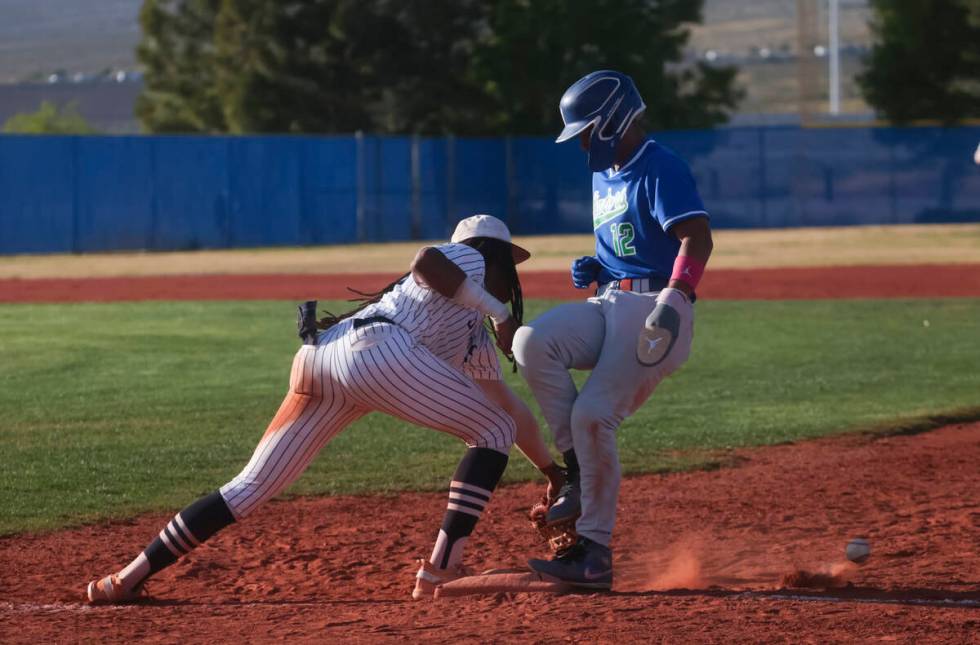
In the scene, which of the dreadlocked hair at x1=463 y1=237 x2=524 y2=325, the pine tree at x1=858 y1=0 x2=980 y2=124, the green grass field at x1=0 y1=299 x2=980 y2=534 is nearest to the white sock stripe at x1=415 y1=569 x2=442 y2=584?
the dreadlocked hair at x1=463 y1=237 x2=524 y2=325

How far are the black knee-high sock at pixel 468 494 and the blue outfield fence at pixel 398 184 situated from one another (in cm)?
2665

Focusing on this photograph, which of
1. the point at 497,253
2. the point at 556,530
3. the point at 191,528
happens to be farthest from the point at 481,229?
the point at 191,528

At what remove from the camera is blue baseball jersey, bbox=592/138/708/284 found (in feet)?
17.4

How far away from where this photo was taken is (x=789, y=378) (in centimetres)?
1234

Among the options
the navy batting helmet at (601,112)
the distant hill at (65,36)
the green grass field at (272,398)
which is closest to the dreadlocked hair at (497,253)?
the navy batting helmet at (601,112)

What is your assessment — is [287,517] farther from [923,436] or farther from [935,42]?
[935,42]

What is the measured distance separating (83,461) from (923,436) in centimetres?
537

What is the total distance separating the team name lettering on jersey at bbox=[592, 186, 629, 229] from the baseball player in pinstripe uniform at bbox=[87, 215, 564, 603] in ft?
1.27

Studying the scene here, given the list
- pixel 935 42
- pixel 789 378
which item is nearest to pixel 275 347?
pixel 789 378

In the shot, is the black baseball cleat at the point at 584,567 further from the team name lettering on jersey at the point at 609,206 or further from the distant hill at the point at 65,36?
the distant hill at the point at 65,36

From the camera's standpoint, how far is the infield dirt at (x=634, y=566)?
4.74 meters

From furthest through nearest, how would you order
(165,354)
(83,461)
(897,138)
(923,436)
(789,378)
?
(897,138) → (165,354) → (789,378) → (923,436) → (83,461)

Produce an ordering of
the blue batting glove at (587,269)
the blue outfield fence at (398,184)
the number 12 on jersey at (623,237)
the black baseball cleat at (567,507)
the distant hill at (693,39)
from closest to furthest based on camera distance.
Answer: the number 12 on jersey at (623,237), the black baseball cleat at (567,507), the blue batting glove at (587,269), the blue outfield fence at (398,184), the distant hill at (693,39)

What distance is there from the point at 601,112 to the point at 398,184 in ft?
99.2
